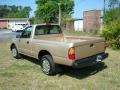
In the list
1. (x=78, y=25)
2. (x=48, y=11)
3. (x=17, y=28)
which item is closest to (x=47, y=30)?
(x=78, y=25)

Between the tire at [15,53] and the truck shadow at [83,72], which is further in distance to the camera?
the tire at [15,53]

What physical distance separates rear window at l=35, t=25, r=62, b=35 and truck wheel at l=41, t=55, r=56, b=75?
61.0 inches

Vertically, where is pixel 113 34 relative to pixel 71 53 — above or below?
above

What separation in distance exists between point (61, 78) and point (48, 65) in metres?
0.69

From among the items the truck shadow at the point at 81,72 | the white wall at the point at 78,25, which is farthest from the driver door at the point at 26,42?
the white wall at the point at 78,25

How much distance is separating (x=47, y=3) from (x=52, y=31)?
5329cm

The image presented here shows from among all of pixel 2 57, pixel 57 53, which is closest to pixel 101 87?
pixel 57 53

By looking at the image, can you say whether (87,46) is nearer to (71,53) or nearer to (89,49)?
(89,49)

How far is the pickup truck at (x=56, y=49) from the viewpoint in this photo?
773 centimetres

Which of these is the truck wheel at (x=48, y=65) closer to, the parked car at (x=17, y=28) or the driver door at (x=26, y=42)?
the driver door at (x=26, y=42)

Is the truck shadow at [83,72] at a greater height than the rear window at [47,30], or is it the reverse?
the rear window at [47,30]

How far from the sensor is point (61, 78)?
852 cm

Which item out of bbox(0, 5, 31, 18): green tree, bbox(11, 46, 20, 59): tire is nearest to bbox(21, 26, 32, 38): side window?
bbox(11, 46, 20, 59): tire

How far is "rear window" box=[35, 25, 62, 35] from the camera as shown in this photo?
33.4 feet
